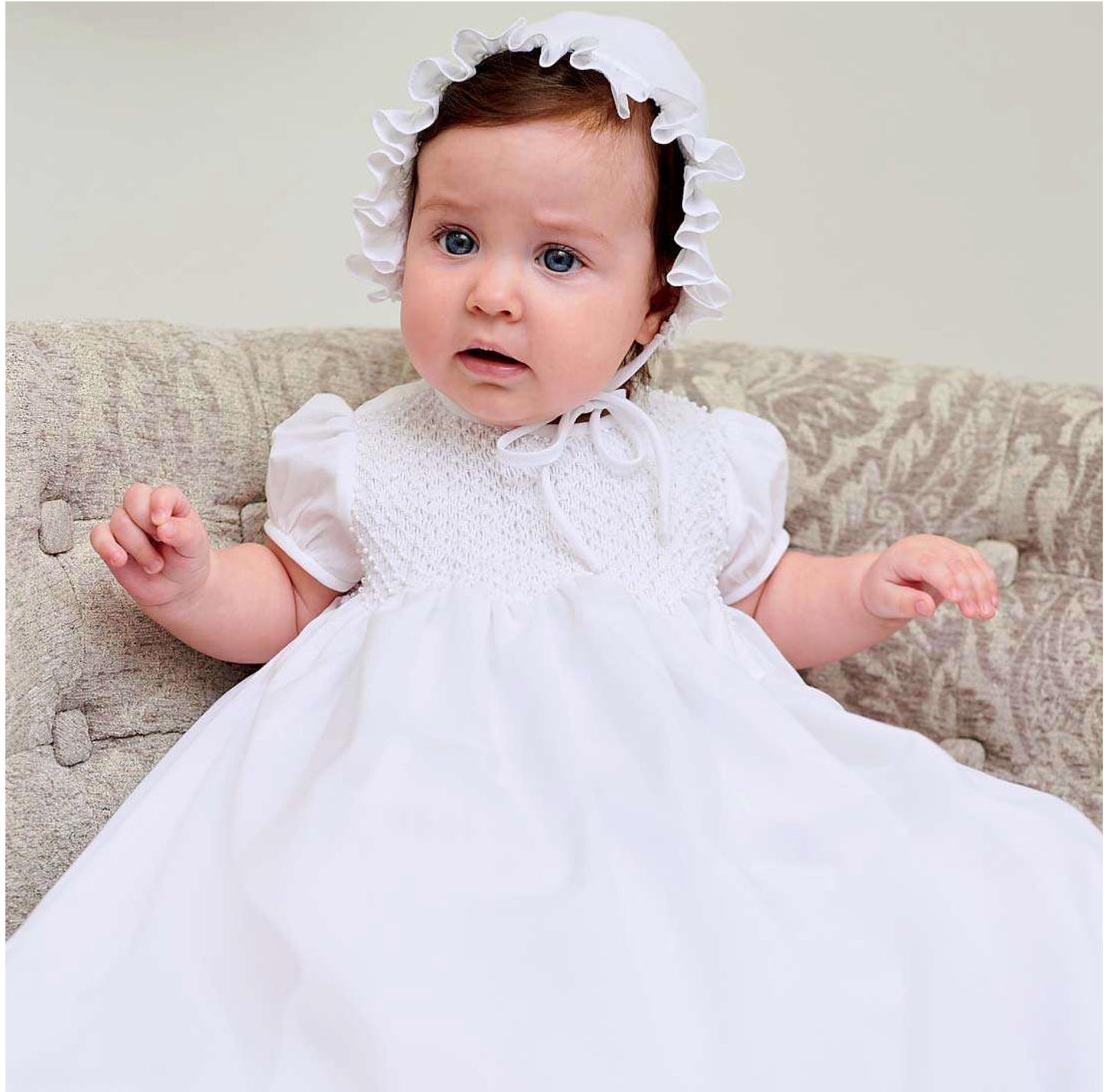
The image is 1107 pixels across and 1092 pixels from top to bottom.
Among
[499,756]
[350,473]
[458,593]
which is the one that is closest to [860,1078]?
[499,756]

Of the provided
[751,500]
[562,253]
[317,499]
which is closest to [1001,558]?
[751,500]

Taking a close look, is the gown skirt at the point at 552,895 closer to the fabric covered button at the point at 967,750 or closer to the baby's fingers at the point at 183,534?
the baby's fingers at the point at 183,534

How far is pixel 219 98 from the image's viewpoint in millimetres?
1850

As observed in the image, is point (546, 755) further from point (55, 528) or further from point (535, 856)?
point (55, 528)

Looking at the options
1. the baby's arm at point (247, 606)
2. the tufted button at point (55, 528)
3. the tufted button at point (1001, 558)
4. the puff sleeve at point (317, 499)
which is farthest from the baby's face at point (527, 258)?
the tufted button at point (1001, 558)

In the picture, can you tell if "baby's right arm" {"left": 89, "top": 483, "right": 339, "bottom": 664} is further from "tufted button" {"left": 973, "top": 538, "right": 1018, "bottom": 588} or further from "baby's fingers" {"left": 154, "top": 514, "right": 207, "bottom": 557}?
"tufted button" {"left": 973, "top": 538, "right": 1018, "bottom": 588}

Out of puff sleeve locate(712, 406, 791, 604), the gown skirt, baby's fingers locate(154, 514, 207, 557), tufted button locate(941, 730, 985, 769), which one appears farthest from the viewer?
tufted button locate(941, 730, 985, 769)

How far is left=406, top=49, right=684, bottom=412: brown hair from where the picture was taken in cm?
111

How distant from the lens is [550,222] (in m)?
1.11

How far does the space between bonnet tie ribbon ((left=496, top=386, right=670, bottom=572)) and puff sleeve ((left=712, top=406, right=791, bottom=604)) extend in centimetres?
9

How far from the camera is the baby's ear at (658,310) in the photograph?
1252mm

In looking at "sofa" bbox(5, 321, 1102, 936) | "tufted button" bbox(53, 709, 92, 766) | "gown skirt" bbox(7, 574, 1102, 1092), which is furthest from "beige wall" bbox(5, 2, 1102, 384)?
"gown skirt" bbox(7, 574, 1102, 1092)

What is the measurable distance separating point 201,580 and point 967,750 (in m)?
0.79

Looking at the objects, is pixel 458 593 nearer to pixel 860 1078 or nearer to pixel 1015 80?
pixel 860 1078
